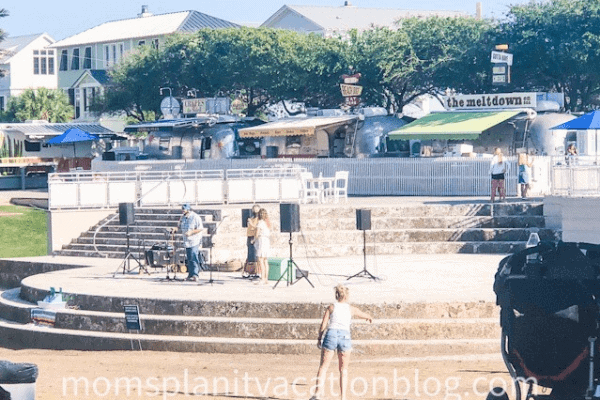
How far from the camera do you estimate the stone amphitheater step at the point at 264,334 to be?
2016 cm

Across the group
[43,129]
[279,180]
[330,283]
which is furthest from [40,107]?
[330,283]

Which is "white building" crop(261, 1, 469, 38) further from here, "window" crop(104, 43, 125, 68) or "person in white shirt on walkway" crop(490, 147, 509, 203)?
"person in white shirt on walkway" crop(490, 147, 509, 203)

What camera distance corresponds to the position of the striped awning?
1833 inches

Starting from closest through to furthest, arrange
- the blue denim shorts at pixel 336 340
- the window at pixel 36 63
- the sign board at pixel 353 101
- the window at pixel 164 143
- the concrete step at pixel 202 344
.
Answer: the blue denim shorts at pixel 336 340 → the concrete step at pixel 202 344 → the sign board at pixel 353 101 → the window at pixel 164 143 → the window at pixel 36 63

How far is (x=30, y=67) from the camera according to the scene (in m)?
107

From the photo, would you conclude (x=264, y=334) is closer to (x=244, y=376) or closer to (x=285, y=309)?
(x=285, y=309)

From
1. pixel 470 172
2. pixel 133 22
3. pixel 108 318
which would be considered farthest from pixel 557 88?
pixel 133 22

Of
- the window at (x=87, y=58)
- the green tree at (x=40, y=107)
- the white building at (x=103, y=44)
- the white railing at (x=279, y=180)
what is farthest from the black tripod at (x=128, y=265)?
the window at (x=87, y=58)

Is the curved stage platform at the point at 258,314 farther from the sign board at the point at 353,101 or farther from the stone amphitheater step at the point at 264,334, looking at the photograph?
the sign board at the point at 353,101

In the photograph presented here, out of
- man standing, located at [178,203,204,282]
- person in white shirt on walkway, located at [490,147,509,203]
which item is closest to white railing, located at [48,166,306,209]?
person in white shirt on walkway, located at [490,147,509,203]

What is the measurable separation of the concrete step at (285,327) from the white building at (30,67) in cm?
8455

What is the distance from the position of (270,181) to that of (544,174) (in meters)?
7.49

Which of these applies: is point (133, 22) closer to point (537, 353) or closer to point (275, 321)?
point (275, 321)
